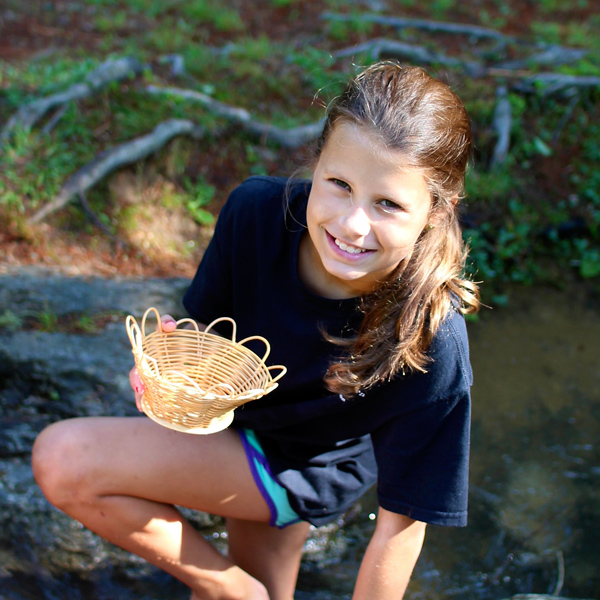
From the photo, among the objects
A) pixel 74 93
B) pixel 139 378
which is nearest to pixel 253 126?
pixel 74 93

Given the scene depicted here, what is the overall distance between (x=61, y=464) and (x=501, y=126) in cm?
378

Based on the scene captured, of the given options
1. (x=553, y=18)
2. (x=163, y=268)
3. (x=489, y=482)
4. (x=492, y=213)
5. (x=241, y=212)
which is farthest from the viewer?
(x=553, y=18)

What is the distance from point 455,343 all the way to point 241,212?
2.42ft

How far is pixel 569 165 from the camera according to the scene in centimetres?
455

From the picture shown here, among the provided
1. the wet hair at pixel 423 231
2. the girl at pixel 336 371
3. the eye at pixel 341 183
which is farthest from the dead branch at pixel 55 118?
the eye at pixel 341 183

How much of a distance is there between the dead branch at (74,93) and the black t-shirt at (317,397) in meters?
2.46

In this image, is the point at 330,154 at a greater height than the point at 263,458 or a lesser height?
greater

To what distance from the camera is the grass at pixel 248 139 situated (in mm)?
3841

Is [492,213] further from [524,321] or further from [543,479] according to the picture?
[543,479]

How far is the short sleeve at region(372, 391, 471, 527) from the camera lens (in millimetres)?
1701

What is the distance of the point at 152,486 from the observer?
6.01ft

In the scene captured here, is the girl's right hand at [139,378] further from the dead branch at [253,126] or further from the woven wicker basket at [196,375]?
the dead branch at [253,126]

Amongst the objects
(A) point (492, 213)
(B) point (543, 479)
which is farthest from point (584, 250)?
(B) point (543, 479)

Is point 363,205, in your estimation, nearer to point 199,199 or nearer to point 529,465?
point 529,465
